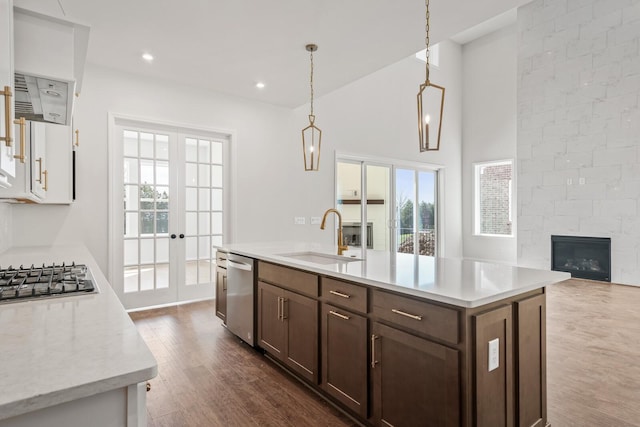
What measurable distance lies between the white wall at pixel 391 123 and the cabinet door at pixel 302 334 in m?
3.31

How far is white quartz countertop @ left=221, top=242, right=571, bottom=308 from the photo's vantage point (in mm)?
1479

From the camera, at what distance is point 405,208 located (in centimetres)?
719

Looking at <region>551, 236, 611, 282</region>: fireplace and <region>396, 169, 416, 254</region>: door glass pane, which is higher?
<region>396, 169, 416, 254</region>: door glass pane

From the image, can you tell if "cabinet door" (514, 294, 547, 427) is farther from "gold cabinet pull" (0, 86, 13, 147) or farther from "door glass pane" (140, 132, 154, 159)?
"door glass pane" (140, 132, 154, 159)

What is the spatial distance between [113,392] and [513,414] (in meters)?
1.72

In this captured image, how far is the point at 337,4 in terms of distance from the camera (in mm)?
2809

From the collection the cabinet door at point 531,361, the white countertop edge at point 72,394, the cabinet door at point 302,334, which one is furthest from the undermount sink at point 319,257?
the white countertop edge at point 72,394

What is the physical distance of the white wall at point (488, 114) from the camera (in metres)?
Answer: 7.48

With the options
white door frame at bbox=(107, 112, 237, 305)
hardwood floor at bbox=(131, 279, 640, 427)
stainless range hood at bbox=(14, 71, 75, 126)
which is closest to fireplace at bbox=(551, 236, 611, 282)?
hardwood floor at bbox=(131, 279, 640, 427)

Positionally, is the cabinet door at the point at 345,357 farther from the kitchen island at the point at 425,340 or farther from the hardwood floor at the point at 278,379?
the hardwood floor at the point at 278,379

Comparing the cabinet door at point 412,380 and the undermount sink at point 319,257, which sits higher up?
the undermount sink at point 319,257

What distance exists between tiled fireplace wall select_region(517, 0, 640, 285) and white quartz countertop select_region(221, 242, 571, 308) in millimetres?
5228

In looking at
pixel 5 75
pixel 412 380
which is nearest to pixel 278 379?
pixel 412 380

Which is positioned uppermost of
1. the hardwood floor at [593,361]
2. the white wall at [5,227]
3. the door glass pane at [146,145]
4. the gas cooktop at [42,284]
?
the door glass pane at [146,145]
